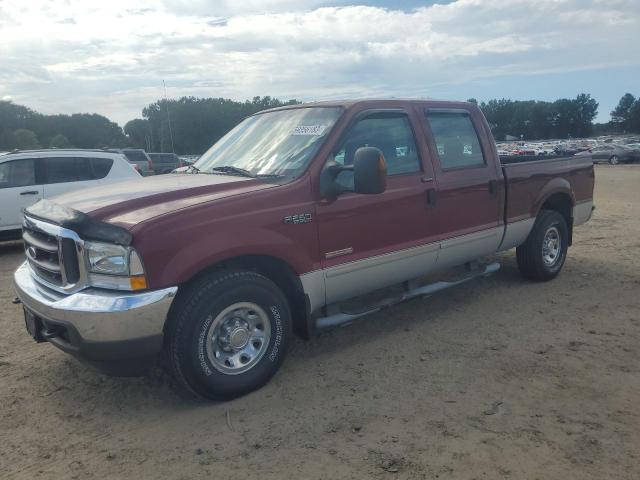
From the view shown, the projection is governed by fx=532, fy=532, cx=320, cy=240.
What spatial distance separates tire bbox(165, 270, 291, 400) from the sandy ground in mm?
180

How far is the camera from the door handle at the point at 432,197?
4.62 metres

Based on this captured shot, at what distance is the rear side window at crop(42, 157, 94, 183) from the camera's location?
9.23m

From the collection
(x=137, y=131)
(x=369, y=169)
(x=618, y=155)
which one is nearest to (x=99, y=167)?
(x=369, y=169)

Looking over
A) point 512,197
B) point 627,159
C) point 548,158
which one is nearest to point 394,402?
point 512,197

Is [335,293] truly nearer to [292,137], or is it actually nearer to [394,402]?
[394,402]

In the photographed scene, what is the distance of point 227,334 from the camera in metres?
3.52

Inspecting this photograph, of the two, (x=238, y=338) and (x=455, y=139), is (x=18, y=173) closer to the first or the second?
(x=238, y=338)

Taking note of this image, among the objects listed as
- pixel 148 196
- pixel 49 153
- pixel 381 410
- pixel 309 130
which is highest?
pixel 49 153

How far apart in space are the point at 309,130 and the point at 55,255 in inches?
80.9

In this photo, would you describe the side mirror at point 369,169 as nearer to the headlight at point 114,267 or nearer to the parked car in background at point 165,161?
the headlight at point 114,267

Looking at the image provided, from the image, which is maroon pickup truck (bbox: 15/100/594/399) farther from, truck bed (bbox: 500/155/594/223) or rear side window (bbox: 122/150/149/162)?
rear side window (bbox: 122/150/149/162)

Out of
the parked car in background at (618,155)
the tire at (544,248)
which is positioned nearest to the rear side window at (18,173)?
the tire at (544,248)

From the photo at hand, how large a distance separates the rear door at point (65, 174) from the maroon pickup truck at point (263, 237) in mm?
5387

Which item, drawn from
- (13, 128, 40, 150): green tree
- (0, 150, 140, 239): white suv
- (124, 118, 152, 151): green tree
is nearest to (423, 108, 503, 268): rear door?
(0, 150, 140, 239): white suv
